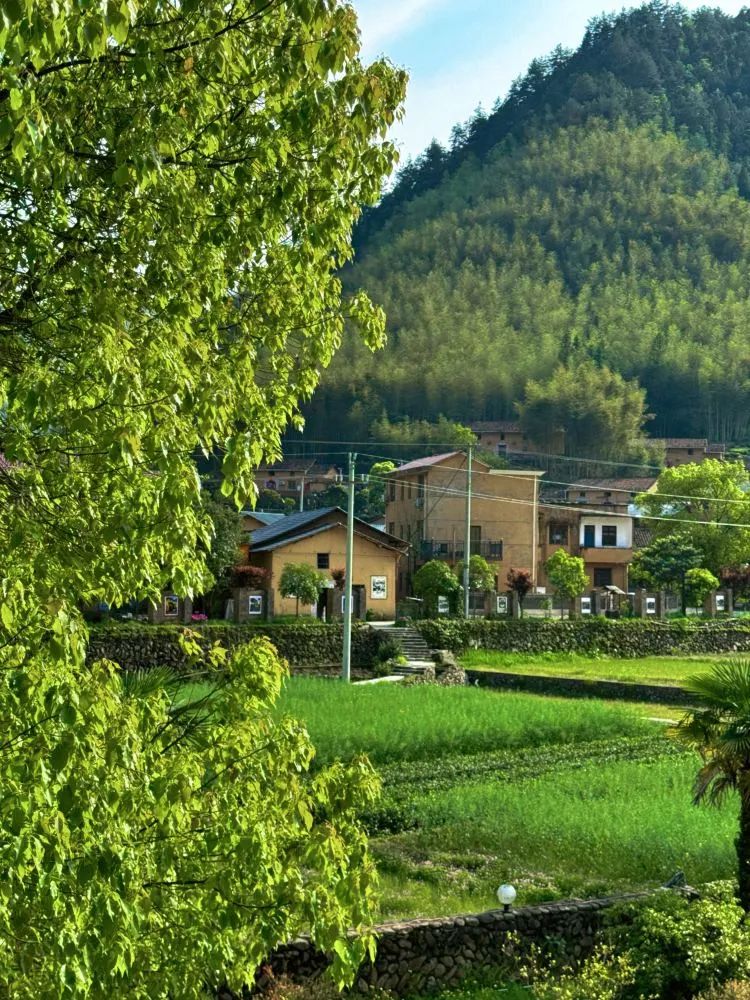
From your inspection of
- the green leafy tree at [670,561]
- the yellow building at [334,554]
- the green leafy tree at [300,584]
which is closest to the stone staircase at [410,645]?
the green leafy tree at [300,584]

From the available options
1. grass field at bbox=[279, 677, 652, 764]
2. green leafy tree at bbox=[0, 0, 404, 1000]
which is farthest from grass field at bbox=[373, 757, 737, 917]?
green leafy tree at bbox=[0, 0, 404, 1000]

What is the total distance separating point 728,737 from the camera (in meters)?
12.1

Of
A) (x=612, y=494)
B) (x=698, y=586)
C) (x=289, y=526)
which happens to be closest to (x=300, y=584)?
(x=289, y=526)

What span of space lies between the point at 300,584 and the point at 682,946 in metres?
34.4

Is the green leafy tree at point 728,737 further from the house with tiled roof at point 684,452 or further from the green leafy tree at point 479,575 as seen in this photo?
the house with tiled roof at point 684,452

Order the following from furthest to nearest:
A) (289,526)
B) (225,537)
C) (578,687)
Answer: (289,526) < (225,537) < (578,687)

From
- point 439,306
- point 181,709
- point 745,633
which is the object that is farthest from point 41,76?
point 439,306

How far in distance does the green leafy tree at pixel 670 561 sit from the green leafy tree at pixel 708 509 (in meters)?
1.11

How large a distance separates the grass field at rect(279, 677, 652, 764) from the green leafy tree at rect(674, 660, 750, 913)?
33.2 ft

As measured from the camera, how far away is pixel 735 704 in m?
12.4

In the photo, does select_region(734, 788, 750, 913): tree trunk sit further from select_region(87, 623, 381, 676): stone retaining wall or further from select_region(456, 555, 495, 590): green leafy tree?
select_region(456, 555, 495, 590): green leafy tree

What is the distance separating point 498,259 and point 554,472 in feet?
241

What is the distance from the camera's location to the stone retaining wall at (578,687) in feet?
116

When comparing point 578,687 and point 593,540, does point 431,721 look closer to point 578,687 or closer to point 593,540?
point 578,687
